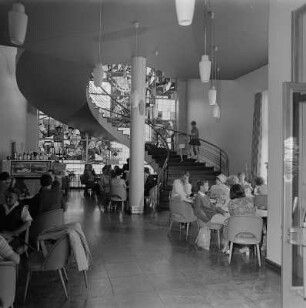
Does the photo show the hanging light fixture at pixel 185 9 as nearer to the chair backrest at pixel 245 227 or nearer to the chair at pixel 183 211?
the chair backrest at pixel 245 227

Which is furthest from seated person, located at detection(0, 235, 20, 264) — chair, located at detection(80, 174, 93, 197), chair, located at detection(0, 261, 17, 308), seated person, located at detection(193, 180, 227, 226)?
chair, located at detection(80, 174, 93, 197)

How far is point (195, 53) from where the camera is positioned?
8.87 metres

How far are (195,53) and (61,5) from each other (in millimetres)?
3718

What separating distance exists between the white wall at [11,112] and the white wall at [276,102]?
7.93m

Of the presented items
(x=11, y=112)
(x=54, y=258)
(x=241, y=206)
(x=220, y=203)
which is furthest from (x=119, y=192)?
(x=54, y=258)

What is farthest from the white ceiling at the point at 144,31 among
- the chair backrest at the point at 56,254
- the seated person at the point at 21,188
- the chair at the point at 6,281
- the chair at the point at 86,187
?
the chair at the point at 86,187

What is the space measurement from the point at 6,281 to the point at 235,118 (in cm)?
1021

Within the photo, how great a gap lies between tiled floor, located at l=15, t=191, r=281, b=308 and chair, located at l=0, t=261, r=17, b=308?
0.82 meters

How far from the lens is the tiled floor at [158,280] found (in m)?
3.61

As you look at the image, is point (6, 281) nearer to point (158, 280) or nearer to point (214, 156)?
point (158, 280)

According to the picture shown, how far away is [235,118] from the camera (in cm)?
1199

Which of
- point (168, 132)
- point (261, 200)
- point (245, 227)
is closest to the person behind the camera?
point (245, 227)

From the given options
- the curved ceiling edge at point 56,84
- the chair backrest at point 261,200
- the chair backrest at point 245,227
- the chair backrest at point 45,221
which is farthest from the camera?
the curved ceiling edge at point 56,84

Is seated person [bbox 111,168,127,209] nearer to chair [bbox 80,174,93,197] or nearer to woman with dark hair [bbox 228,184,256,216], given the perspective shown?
chair [bbox 80,174,93,197]
